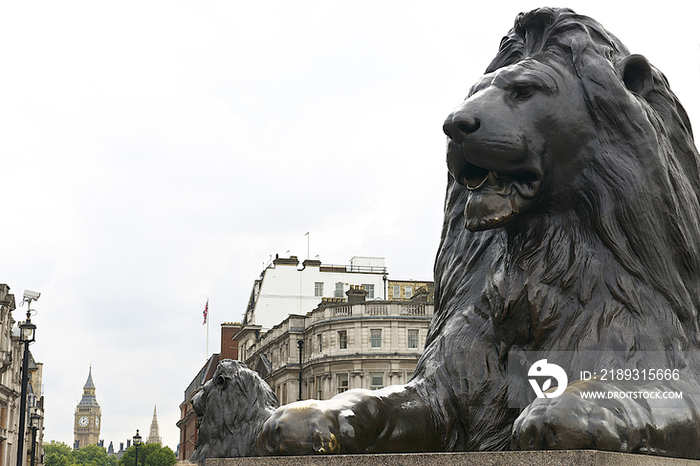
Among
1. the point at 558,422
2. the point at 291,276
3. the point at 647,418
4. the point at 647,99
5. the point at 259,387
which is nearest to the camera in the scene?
the point at 558,422

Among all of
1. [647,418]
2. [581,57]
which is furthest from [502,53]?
[647,418]

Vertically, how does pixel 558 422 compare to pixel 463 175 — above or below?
below

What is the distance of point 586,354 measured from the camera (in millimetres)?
2418

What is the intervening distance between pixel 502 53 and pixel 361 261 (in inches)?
2478

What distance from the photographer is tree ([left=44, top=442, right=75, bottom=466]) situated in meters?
137

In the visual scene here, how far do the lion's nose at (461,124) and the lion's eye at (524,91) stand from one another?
0.75 feet

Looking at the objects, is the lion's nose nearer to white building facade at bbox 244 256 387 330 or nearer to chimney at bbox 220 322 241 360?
white building facade at bbox 244 256 387 330

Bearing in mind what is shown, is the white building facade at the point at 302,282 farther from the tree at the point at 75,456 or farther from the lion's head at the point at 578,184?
the tree at the point at 75,456

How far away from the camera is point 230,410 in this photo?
6.54m

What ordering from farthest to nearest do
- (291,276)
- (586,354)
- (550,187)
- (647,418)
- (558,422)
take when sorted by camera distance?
(291,276)
(550,187)
(586,354)
(647,418)
(558,422)

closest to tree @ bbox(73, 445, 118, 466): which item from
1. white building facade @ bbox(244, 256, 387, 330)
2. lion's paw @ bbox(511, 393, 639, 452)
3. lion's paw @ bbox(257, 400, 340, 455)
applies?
white building facade @ bbox(244, 256, 387, 330)

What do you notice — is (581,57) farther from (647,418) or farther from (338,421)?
(338,421)

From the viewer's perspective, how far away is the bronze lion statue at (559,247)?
2.41 m

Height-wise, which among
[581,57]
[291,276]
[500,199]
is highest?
[291,276]
